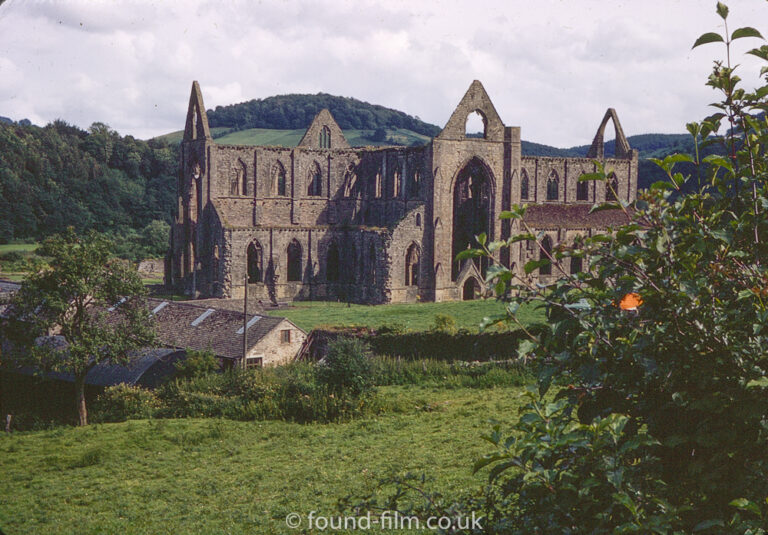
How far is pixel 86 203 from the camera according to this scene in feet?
320

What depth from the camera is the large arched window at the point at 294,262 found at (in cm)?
5331

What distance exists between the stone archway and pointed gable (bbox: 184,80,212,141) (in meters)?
18.8

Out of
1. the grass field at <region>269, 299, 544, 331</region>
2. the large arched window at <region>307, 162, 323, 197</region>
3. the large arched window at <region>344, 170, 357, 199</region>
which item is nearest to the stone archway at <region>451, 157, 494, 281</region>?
the grass field at <region>269, 299, 544, 331</region>

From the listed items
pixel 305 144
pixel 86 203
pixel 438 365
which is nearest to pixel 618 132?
pixel 305 144

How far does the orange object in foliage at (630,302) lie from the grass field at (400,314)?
30.1 meters

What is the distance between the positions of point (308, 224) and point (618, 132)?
28.0 m

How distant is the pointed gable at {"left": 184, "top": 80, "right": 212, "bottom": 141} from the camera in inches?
2147

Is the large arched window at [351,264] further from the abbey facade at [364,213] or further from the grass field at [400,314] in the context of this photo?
the grass field at [400,314]

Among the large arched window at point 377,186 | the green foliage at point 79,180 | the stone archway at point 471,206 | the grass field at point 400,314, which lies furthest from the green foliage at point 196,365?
the green foliage at point 79,180

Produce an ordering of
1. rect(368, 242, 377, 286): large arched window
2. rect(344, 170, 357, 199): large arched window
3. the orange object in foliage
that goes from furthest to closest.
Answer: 1. rect(344, 170, 357, 199): large arched window
2. rect(368, 242, 377, 286): large arched window
3. the orange object in foliage

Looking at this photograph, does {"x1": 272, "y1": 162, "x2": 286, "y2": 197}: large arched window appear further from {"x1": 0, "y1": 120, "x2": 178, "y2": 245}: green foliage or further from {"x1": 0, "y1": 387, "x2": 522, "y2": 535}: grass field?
{"x1": 0, "y1": 120, "x2": 178, "y2": 245}: green foliage

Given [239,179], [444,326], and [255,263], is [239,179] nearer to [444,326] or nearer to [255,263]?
[255,263]

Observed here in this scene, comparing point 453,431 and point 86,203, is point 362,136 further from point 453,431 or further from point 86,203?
point 453,431

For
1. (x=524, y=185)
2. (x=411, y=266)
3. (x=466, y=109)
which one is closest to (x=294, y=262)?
(x=411, y=266)
